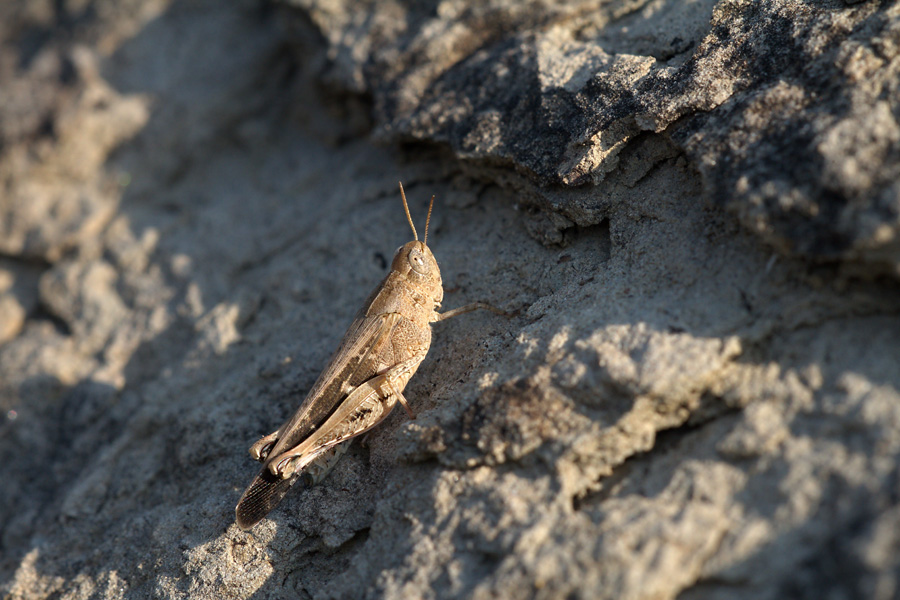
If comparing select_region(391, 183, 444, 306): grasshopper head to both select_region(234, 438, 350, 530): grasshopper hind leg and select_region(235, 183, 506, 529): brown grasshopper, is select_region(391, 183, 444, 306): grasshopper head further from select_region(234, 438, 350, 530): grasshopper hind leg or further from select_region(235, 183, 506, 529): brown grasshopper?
select_region(234, 438, 350, 530): grasshopper hind leg

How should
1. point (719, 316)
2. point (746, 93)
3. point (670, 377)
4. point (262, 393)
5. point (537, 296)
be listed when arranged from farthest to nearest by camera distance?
point (262, 393) < point (537, 296) < point (746, 93) < point (719, 316) < point (670, 377)

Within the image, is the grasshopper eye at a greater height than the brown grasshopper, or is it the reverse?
the grasshopper eye

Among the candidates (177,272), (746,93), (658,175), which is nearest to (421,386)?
(658,175)

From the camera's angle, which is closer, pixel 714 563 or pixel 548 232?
pixel 714 563

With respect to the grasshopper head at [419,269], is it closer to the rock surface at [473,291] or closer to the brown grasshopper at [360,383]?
the brown grasshopper at [360,383]

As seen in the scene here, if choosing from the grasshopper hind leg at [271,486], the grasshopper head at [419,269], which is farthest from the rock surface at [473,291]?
the grasshopper head at [419,269]

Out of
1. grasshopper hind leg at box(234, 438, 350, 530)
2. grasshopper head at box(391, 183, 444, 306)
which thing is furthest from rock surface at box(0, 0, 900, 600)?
grasshopper head at box(391, 183, 444, 306)

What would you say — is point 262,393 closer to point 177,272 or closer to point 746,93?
point 177,272

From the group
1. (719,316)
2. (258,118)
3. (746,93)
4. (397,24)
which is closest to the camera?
(719,316)
